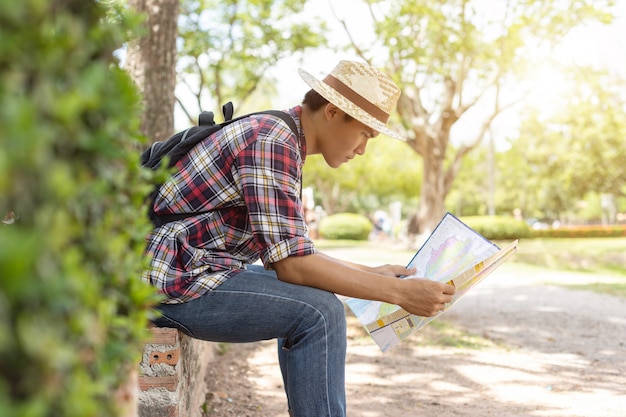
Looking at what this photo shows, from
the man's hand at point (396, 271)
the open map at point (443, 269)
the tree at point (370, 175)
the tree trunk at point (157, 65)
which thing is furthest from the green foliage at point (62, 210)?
the tree at point (370, 175)

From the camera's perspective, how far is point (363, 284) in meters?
2.48

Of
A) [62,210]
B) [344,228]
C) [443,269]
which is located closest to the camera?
[62,210]

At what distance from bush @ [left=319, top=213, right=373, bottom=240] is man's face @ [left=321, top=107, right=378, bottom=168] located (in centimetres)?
2367

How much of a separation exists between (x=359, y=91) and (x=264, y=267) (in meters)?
0.85

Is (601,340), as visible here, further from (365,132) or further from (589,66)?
(589,66)

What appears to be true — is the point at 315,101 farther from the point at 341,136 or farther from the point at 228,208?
the point at 228,208

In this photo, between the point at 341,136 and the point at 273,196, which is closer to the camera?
the point at 273,196

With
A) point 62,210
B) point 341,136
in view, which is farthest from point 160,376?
point 62,210

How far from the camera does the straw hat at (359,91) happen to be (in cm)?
272

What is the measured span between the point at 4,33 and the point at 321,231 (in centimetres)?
2618

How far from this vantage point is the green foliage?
0.82 metres

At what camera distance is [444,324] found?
260 inches

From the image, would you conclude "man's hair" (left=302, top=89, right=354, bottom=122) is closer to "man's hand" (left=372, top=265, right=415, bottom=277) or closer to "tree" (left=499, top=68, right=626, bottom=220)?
"man's hand" (left=372, top=265, right=415, bottom=277)

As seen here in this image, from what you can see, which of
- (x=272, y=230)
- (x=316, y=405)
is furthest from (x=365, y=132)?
(x=316, y=405)
